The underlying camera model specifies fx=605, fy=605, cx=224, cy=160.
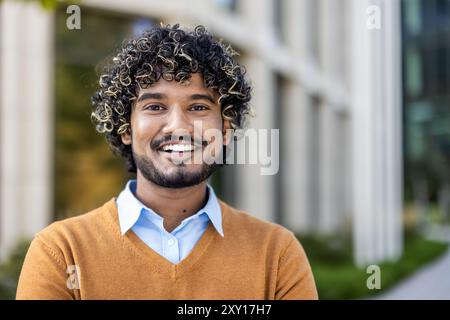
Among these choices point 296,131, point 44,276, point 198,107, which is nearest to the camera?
point 44,276

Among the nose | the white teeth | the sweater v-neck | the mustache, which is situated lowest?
the sweater v-neck

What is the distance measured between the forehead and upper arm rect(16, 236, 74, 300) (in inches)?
Answer: 21.5

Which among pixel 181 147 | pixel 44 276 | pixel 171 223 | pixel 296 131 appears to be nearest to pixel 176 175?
pixel 181 147

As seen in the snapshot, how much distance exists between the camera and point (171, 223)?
6.31ft

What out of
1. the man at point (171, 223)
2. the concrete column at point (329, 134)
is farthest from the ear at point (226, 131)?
the concrete column at point (329, 134)

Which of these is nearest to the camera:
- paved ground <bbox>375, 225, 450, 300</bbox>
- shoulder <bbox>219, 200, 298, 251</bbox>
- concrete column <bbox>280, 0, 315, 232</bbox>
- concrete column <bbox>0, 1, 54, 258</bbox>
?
shoulder <bbox>219, 200, 298, 251</bbox>

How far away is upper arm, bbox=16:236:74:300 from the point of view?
5.60 feet

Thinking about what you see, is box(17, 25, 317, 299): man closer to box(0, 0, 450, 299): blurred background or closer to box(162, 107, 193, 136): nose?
box(162, 107, 193, 136): nose

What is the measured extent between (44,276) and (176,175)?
1.55 feet

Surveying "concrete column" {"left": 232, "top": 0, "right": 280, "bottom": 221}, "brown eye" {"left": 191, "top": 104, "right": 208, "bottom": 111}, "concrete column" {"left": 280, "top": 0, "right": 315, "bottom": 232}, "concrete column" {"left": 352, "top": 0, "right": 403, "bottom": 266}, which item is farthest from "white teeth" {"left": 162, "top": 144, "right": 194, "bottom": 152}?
"concrete column" {"left": 280, "top": 0, "right": 315, "bottom": 232}

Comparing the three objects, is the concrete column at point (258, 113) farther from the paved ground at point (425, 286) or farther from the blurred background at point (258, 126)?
the paved ground at point (425, 286)

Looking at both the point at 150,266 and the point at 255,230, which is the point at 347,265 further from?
the point at 150,266

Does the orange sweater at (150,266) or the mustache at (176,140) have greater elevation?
the mustache at (176,140)

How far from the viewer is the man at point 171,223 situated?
1.77 m
